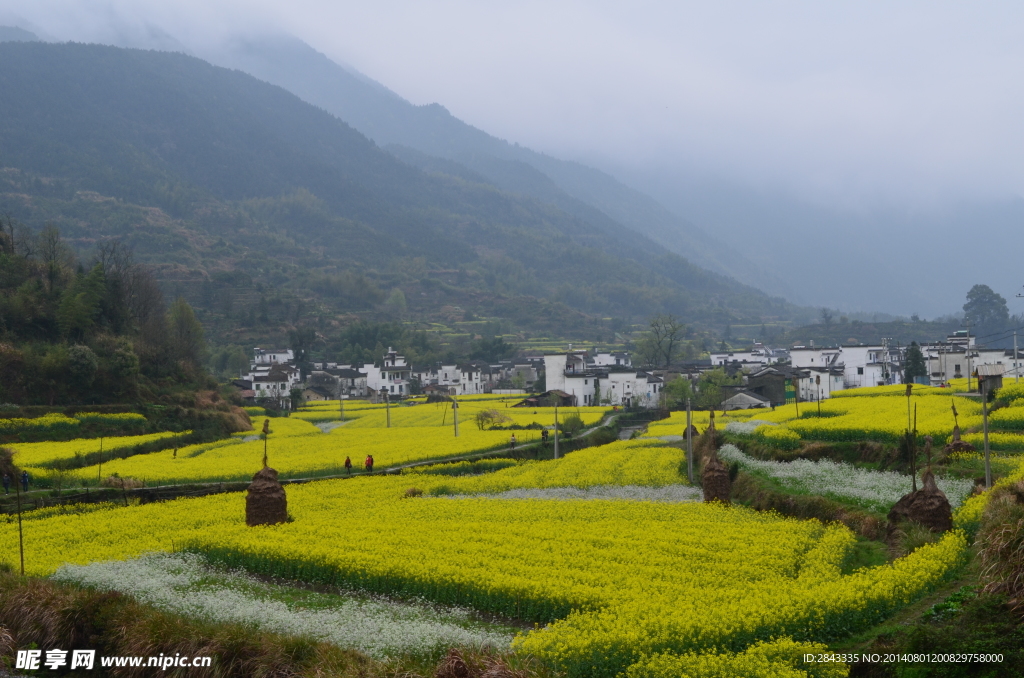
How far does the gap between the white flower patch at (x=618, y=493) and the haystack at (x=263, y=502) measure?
878cm

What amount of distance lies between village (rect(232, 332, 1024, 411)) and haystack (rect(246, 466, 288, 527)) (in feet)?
151

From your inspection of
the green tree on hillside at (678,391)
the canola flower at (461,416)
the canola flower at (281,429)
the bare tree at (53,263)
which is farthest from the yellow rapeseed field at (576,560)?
the green tree on hillside at (678,391)

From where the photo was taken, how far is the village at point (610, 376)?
82062 mm

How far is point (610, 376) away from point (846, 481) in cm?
6941

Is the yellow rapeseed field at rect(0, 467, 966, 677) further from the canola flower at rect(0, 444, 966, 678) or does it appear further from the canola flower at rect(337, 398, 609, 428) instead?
the canola flower at rect(337, 398, 609, 428)

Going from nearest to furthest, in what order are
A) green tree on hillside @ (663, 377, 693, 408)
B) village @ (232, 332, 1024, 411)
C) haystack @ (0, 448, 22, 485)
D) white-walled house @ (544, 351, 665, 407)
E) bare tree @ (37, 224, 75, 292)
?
haystack @ (0, 448, 22, 485) → bare tree @ (37, 224, 75, 292) → village @ (232, 332, 1024, 411) → green tree on hillside @ (663, 377, 693, 408) → white-walled house @ (544, 351, 665, 407)

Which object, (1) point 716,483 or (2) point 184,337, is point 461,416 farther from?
(1) point 716,483

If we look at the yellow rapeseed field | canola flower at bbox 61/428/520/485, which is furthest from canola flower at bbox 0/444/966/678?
canola flower at bbox 61/428/520/485

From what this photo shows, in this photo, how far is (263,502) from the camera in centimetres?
2778

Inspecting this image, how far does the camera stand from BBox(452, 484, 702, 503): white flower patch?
33469 millimetres

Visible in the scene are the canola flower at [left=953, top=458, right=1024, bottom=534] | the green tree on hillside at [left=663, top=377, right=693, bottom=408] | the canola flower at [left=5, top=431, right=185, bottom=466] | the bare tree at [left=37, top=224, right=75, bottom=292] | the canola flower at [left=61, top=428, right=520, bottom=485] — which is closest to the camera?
the canola flower at [left=953, top=458, right=1024, bottom=534]

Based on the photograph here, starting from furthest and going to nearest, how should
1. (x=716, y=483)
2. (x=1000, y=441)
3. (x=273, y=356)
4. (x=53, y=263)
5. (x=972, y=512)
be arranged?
1. (x=273, y=356)
2. (x=53, y=263)
3. (x=1000, y=441)
4. (x=716, y=483)
5. (x=972, y=512)

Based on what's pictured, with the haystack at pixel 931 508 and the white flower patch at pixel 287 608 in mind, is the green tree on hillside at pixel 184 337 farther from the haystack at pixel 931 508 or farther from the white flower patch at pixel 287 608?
the haystack at pixel 931 508

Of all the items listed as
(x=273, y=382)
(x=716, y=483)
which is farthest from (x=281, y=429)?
(x=716, y=483)
